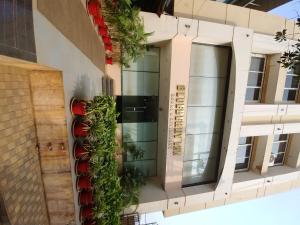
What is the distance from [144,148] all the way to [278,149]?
771 centimetres

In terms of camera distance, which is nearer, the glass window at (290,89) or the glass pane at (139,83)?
the glass pane at (139,83)

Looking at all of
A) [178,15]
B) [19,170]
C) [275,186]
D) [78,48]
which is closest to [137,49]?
[178,15]

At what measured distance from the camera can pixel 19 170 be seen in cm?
276

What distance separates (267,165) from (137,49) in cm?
881

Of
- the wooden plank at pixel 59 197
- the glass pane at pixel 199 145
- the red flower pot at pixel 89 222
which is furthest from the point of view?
the glass pane at pixel 199 145

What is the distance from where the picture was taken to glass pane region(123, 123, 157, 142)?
912 centimetres

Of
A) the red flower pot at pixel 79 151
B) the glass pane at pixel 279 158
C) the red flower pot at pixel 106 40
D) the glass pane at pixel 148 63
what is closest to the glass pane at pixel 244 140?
the glass pane at pixel 279 158

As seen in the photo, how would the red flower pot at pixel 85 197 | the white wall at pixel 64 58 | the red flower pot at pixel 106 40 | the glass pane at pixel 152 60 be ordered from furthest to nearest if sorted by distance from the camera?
the glass pane at pixel 152 60
the red flower pot at pixel 106 40
the red flower pot at pixel 85 197
the white wall at pixel 64 58

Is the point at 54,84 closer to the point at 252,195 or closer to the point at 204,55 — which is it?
the point at 204,55

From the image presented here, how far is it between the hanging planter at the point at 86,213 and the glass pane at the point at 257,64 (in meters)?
9.13

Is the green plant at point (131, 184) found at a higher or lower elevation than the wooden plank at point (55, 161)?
lower

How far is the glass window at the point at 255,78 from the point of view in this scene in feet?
31.3

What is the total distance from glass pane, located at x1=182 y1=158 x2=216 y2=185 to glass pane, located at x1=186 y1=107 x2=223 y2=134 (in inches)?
60.5

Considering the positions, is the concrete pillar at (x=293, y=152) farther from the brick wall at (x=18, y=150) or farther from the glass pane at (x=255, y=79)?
the brick wall at (x=18, y=150)
